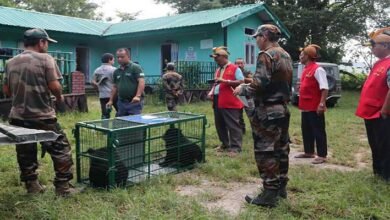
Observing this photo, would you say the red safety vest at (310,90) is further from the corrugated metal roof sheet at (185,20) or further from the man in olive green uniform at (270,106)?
the corrugated metal roof sheet at (185,20)

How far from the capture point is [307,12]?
1995cm

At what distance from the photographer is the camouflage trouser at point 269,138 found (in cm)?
360

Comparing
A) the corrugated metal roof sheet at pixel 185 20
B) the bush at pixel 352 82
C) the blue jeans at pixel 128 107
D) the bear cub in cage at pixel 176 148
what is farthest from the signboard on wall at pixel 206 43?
the bear cub in cage at pixel 176 148

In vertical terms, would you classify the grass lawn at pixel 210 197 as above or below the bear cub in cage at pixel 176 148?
below

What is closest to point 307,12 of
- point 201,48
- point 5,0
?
point 201,48

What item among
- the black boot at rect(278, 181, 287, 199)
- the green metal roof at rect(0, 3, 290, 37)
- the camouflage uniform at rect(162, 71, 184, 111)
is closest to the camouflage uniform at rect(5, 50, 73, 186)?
the black boot at rect(278, 181, 287, 199)

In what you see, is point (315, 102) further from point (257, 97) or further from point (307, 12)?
point (307, 12)

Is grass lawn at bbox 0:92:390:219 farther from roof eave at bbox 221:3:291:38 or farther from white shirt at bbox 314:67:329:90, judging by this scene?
roof eave at bbox 221:3:291:38

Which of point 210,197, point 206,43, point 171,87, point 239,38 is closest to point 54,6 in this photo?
point 206,43

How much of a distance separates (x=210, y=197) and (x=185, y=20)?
542 inches

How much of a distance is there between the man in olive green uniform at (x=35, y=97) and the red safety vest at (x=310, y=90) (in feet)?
10.6

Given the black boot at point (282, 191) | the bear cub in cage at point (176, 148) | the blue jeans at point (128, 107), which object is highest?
the blue jeans at point (128, 107)

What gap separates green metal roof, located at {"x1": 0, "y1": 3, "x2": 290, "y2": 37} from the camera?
15383 millimetres

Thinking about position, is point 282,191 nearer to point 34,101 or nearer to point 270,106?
point 270,106
